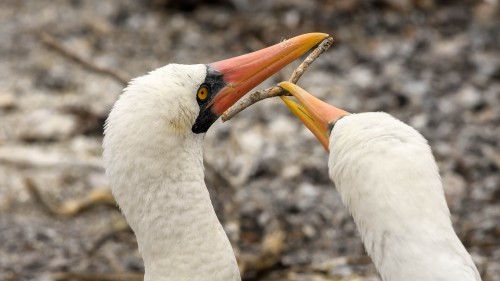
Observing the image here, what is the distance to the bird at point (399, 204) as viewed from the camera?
3.80 meters

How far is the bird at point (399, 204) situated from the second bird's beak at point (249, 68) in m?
0.87

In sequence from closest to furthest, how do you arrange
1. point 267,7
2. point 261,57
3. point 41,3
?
point 261,57
point 267,7
point 41,3

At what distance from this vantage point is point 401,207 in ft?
12.5

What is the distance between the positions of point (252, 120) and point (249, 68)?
435 cm

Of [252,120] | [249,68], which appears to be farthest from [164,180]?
[252,120]

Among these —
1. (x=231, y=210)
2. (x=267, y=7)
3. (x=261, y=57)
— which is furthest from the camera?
(x=267, y=7)

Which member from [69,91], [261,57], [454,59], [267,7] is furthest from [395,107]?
[261,57]

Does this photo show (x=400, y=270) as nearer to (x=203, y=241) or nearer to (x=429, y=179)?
(x=429, y=179)

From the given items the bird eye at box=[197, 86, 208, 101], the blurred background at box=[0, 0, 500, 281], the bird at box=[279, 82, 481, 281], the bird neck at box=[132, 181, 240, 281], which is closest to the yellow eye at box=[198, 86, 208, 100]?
the bird eye at box=[197, 86, 208, 101]

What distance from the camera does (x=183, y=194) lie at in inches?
172

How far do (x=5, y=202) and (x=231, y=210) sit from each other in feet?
6.49

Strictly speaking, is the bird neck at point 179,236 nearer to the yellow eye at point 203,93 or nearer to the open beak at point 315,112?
the yellow eye at point 203,93

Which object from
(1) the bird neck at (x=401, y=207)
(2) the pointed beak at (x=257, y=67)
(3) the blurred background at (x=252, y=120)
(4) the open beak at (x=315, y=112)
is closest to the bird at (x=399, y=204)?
(1) the bird neck at (x=401, y=207)

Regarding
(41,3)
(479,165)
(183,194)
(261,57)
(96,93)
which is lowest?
(479,165)
